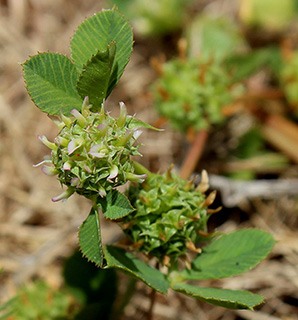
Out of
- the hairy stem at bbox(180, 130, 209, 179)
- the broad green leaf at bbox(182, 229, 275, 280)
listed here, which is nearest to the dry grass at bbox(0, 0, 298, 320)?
the hairy stem at bbox(180, 130, 209, 179)

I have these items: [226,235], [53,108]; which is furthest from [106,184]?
[226,235]

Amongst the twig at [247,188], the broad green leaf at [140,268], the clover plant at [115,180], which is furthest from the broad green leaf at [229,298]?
the twig at [247,188]

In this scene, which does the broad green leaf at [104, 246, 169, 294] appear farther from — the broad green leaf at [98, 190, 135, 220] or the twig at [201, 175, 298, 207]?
the twig at [201, 175, 298, 207]

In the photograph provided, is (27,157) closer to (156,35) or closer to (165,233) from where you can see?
(156,35)

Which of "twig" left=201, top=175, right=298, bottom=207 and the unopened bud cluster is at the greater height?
the unopened bud cluster

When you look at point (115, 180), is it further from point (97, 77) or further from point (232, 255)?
point (232, 255)

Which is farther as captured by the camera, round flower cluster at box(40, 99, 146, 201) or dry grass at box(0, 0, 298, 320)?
dry grass at box(0, 0, 298, 320)

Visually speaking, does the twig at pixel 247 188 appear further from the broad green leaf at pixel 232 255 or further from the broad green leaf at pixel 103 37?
the broad green leaf at pixel 103 37
